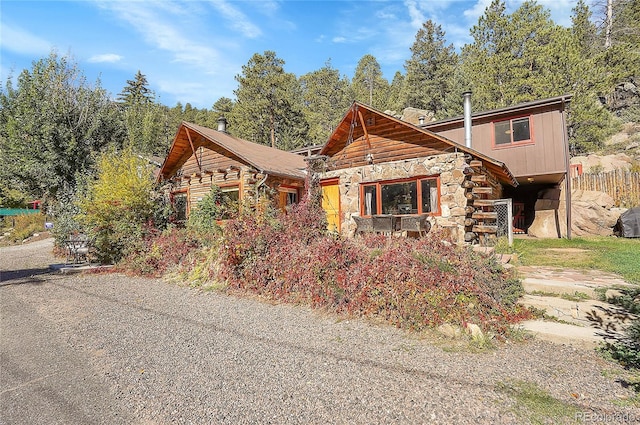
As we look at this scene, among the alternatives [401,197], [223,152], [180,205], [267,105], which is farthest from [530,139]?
[267,105]

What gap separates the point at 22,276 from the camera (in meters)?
10.3

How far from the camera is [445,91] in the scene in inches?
1227

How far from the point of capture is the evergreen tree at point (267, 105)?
26.7 metres

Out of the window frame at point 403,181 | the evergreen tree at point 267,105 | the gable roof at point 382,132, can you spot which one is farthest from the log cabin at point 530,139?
the evergreen tree at point 267,105

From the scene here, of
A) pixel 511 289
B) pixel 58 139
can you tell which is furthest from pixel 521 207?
pixel 58 139

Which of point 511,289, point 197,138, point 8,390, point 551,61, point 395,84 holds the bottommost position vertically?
point 8,390

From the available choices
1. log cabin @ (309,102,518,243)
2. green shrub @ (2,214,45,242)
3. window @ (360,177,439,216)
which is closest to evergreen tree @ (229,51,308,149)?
log cabin @ (309,102,518,243)

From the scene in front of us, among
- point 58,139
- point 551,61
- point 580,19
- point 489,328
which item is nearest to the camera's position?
point 489,328

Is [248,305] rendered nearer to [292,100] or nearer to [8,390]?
[8,390]

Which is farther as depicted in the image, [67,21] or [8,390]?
[67,21]

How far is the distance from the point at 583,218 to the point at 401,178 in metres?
8.65

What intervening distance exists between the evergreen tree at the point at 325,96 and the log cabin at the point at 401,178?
21.7m

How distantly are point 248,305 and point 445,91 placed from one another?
31319 mm

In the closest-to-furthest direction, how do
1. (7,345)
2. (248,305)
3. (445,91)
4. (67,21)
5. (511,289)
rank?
(7,345), (511,289), (248,305), (67,21), (445,91)
